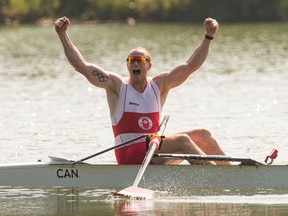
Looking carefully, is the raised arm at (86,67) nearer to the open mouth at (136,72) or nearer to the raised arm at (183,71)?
the open mouth at (136,72)

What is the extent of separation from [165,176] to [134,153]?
56 cm

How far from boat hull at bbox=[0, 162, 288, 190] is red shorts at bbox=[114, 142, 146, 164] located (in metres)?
0.27

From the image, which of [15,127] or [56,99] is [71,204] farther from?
[56,99]

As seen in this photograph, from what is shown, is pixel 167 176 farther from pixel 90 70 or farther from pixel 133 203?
pixel 90 70

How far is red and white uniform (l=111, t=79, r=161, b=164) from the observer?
15.9 meters

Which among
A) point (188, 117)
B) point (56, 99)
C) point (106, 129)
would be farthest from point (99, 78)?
point (56, 99)

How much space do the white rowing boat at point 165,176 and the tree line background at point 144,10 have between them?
231 ft

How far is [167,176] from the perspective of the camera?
15.6 m

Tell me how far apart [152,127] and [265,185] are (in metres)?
1.67

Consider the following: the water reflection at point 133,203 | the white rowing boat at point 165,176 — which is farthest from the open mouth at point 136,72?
the water reflection at point 133,203

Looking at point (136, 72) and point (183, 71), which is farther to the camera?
point (183, 71)

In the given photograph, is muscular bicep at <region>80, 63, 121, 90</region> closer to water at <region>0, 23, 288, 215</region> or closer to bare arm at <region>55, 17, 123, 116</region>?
bare arm at <region>55, 17, 123, 116</region>

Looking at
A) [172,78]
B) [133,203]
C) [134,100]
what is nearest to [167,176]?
[133,203]

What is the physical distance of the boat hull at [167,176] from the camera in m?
15.5
